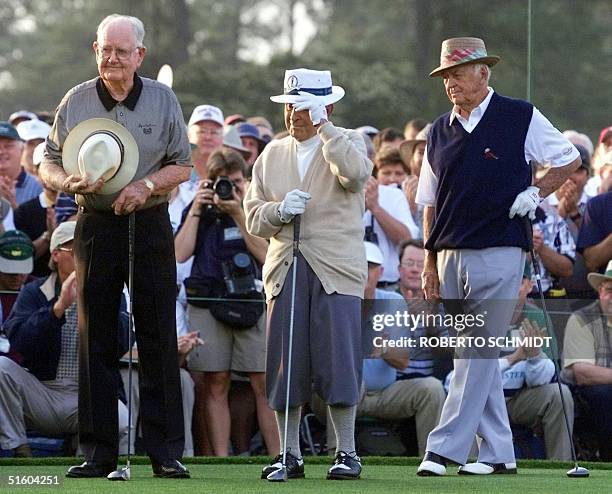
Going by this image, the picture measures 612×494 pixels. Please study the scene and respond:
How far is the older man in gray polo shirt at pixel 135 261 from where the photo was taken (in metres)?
8.27

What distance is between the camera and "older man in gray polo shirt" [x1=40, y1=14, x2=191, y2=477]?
8.27m

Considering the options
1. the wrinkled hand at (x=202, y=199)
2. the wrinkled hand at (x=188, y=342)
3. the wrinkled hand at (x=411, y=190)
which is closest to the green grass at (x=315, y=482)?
the wrinkled hand at (x=188, y=342)

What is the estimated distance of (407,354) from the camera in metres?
11.1

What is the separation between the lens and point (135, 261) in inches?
327

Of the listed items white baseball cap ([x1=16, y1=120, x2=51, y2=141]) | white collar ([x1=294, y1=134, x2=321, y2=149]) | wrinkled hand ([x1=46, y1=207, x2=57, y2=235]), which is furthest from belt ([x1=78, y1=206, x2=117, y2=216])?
white baseball cap ([x1=16, y1=120, x2=51, y2=141])

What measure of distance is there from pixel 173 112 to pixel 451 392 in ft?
6.90

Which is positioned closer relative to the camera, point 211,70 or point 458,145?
point 458,145

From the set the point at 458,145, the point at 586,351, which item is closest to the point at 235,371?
the point at 586,351

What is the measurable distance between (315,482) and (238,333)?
3.13m

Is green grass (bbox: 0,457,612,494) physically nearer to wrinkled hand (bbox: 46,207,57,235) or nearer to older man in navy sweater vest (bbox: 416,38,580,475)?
older man in navy sweater vest (bbox: 416,38,580,475)

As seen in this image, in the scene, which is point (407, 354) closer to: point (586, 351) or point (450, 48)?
point (586, 351)

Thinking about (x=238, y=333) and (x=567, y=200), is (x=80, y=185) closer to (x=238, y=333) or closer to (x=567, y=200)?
(x=238, y=333)

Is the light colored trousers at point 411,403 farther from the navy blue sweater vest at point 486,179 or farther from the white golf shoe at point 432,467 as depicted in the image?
the navy blue sweater vest at point 486,179

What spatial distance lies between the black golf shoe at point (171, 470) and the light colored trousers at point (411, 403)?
2902 millimetres
